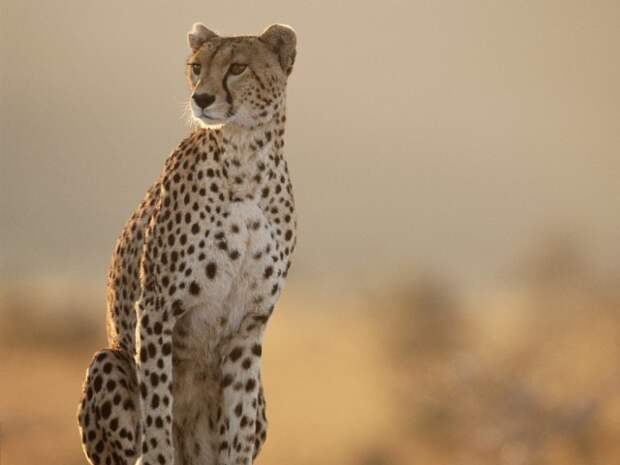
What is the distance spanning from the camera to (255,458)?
23.6ft

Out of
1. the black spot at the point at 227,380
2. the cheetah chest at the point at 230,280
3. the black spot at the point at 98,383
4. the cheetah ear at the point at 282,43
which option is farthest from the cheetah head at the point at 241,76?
the black spot at the point at 98,383

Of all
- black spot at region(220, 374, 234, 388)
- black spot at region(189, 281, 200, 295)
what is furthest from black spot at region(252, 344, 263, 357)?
black spot at region(189, 281, 200, 295)

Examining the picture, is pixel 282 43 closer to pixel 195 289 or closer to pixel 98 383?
pixel 195 289

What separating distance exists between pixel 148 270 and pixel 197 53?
70 centimetres

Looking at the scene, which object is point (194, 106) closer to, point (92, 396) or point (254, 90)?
point (254, 90)

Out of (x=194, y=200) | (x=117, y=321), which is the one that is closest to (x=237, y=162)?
(x=194, y=200)

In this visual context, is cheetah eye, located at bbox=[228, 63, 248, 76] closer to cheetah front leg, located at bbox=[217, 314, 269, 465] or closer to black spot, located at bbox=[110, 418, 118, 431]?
cheetah front leg, located at bbox=[217, 314, 269, 465]

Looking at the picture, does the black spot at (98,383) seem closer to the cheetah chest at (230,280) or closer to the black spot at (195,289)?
the cheetah chest at (230,280)

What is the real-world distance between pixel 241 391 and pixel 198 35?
3.71ft

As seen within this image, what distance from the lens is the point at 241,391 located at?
7.02 meters

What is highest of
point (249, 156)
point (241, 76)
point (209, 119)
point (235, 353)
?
point (241, 76)

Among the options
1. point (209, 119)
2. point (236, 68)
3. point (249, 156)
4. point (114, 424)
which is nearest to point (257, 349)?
point (114, 424)

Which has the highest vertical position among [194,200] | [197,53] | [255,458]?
[197,53]

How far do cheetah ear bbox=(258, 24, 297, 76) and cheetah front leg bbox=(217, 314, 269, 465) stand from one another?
0.81m
